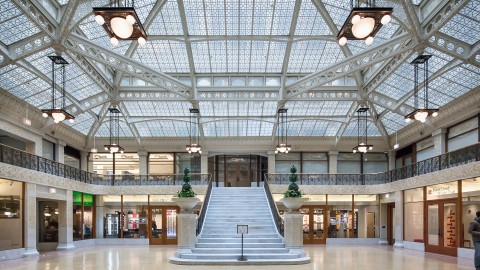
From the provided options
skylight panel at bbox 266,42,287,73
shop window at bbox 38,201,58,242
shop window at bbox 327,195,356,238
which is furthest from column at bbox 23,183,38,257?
shop window at bbox 327,195,356,238

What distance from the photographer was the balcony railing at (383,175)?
20531mm

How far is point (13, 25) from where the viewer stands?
632 inches

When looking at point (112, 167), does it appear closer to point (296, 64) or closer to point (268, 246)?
point (296, 64)

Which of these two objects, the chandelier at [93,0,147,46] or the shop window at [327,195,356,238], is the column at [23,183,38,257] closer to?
the chandelier at [93,0,147,46]

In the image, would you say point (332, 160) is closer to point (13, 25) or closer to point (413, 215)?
point (413, 215)

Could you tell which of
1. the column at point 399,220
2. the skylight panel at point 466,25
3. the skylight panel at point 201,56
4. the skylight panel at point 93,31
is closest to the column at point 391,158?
the column at point 399,220

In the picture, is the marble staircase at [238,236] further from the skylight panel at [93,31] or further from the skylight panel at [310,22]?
the skylight panel at [93,31]

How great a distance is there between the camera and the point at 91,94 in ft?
82.6

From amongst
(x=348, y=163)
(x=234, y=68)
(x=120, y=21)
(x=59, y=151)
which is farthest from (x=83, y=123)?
(x=120, y=21)

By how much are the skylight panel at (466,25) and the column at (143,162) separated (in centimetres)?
2074

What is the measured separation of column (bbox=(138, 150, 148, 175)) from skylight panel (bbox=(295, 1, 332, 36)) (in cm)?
1466

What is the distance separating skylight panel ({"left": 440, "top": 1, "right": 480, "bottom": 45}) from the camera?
1548 centimetres

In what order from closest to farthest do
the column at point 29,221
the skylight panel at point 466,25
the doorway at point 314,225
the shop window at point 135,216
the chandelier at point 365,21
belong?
the chandelier at point 365,21 → the skylight panel at point 466,25 → the column at point 29,221 → the doorway at point 314,225 → the shop window at point 135,216

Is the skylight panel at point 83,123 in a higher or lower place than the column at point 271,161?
higher
